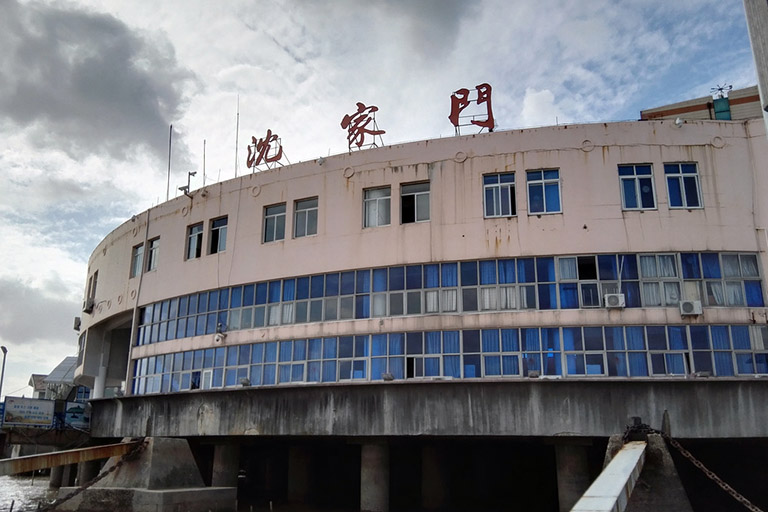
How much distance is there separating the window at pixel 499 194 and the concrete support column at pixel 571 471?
288 inches

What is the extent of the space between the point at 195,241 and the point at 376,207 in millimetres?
8874

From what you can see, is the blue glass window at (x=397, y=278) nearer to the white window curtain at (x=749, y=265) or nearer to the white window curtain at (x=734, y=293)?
the white window curtain at (x=734, y=293)

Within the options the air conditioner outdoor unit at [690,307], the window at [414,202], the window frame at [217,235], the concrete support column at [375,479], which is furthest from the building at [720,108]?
the window frame at [217,235]

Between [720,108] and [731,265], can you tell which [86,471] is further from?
[720,108]

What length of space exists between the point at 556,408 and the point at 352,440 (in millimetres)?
7146

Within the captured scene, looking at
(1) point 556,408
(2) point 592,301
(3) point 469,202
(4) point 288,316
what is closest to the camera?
(1) point 556,408

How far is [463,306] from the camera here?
22312 mm

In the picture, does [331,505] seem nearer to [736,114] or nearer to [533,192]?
[533,192]

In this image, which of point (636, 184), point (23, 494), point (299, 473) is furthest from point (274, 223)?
point (23, 494)

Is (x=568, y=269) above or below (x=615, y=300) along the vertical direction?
above

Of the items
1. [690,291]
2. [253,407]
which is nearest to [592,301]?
[690,291]

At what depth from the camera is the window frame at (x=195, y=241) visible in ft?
94.6

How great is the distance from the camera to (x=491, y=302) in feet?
72.5

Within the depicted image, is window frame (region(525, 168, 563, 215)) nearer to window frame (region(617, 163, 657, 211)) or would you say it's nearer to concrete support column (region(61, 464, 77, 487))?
window frame (region(617, 163, 657, 211))
